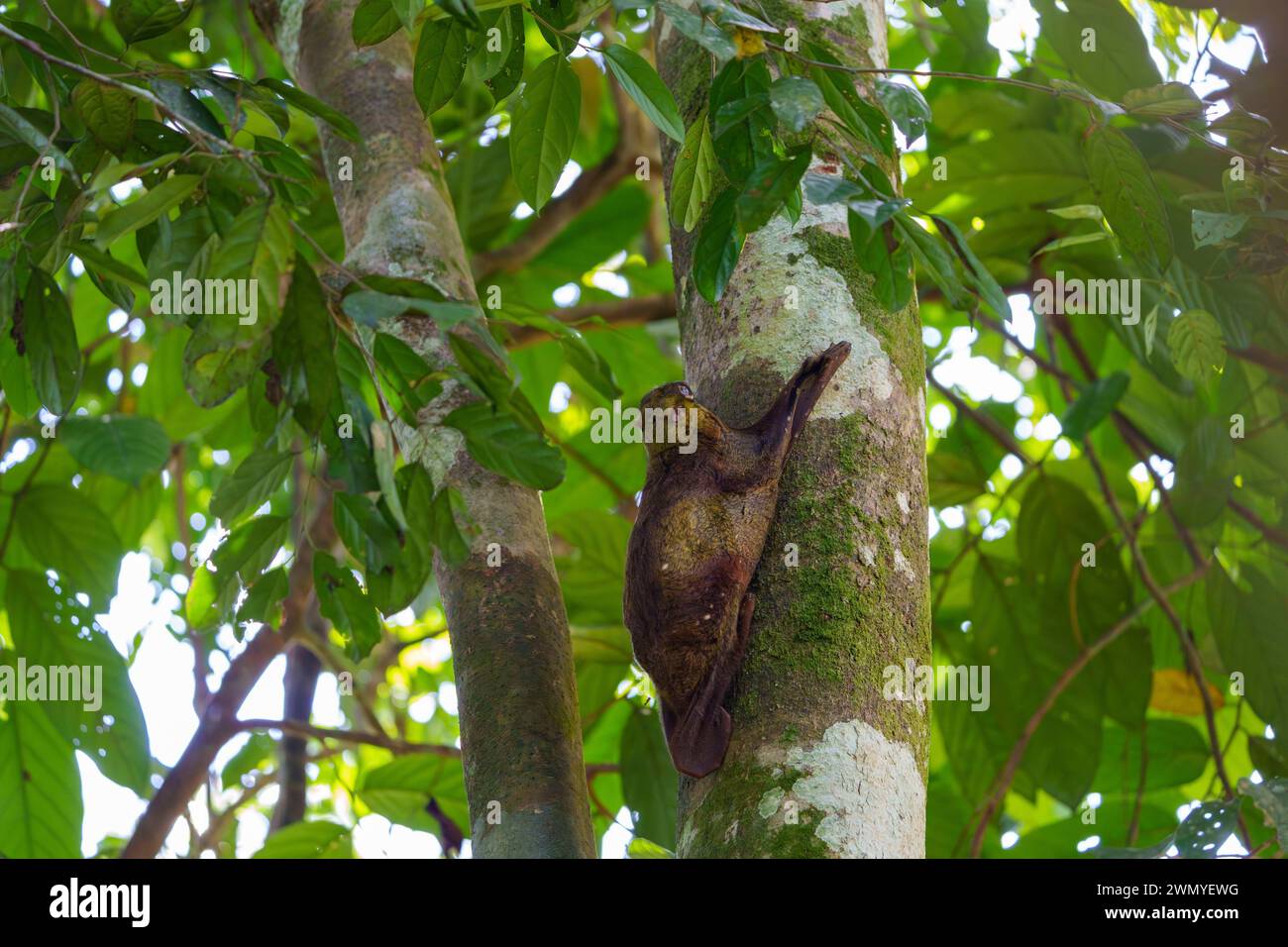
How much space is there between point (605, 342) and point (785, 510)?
186cm

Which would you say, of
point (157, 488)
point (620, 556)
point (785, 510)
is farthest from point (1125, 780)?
point (157, 488)

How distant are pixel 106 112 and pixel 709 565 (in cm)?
87

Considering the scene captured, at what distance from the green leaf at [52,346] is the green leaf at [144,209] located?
0.20 m

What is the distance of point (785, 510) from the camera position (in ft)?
4.76

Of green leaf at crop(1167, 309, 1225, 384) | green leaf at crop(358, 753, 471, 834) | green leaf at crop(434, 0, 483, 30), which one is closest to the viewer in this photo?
green leaf at crop(434, 0, 483, 30)

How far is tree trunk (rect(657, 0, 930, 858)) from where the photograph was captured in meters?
1.25

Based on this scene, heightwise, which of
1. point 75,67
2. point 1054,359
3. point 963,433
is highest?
point 1054,359

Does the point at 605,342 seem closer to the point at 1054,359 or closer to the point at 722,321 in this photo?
the point at 1054,359

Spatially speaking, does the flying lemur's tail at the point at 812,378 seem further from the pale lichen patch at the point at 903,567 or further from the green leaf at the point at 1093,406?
the green leaf at the point at 1093,406

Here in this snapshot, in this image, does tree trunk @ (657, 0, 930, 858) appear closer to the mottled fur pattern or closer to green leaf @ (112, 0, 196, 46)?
the mottled fur pattern

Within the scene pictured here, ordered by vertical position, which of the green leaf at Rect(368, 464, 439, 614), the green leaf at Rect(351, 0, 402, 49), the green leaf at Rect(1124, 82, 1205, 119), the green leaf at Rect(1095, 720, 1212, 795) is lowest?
the green leaf at Rect(1095, 720, 1212, 795)

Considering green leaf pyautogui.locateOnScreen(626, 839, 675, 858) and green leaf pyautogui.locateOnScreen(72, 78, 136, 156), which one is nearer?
green leaf pyautogui.locateOnScreen(72, 78, 136, 156)

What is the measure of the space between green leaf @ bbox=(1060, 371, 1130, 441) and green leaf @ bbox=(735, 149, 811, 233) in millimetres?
1416

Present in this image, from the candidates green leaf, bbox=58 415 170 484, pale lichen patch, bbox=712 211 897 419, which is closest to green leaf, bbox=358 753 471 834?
green leaf, bbox=58 415 170 484
